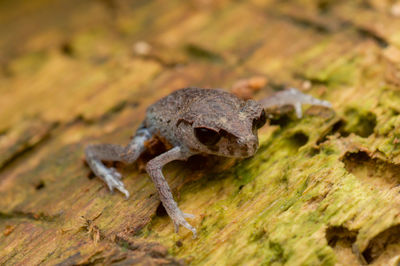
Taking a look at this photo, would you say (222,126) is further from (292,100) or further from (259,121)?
(292,100)

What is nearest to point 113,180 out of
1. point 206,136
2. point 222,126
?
point 206,136

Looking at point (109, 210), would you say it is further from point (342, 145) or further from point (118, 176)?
point (342, 145)

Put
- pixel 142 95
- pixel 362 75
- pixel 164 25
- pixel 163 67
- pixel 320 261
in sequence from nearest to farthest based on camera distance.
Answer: pixel 320 261 → pixel 362 75 → pixel 142 95 → pixel 163 67 → pixel 164 25

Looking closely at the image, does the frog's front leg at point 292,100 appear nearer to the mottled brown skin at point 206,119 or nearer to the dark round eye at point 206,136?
the mottled brown skin at point 206,119

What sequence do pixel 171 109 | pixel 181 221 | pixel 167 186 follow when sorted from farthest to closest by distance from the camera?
1. pixel 171 109
2. pixel 167 186
3. pixel 181 221

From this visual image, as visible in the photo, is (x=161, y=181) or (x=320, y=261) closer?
(x=320, y=261)

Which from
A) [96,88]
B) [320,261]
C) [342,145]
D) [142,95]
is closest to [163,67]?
[142,95]
